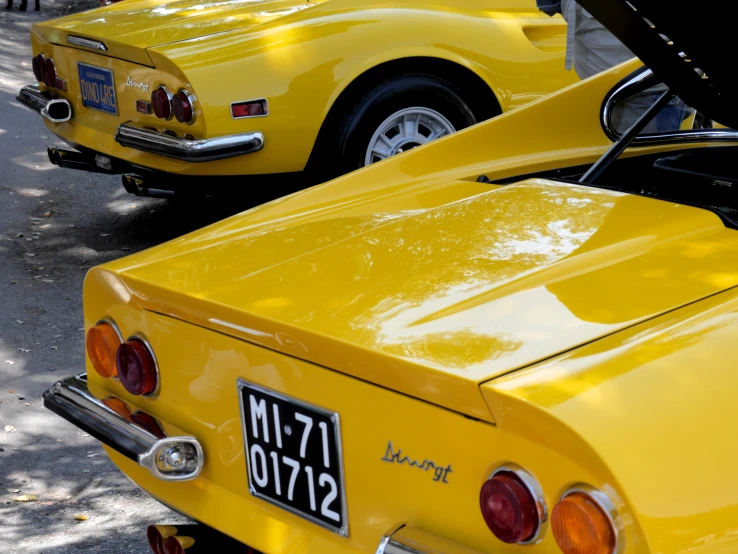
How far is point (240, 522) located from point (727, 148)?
1818mm

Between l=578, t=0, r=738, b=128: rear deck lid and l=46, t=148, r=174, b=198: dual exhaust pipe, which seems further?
l=46, t=148, r=174, b=198: dual exhaust pipe

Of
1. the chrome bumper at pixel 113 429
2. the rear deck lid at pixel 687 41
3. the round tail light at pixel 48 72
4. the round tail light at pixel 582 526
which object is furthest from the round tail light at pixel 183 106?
the round tail light at pixel 582 526

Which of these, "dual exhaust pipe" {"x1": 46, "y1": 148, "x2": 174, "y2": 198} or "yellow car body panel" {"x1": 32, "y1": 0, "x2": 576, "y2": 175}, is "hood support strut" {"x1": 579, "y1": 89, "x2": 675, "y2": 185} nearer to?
"yellow car body panel" {"x1": 32, "y1": 0, "x2": 576, "y2": 175}

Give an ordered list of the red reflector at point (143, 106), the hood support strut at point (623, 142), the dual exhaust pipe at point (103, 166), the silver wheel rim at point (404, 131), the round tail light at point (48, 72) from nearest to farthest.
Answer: the hood support strut at point (623, 142) → the red reflector at point (143, 106) → the dual exhaust pipe at point (103, 166) → the silver wheel rim at point (404, 131) → the round tail light at point (48, 72)

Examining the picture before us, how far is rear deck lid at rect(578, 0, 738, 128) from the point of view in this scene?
2.17 m

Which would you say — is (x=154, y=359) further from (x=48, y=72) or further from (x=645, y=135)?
(x=48, y=72)

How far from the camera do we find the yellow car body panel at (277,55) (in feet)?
16.3

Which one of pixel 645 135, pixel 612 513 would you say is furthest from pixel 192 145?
pixel 612 513

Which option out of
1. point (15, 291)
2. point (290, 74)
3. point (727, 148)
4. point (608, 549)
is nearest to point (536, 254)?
point (608, 549)

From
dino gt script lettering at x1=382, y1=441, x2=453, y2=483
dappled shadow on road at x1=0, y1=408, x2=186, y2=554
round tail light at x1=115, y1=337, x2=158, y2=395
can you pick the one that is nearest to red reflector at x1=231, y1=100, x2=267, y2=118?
dappled shadow on road at x1=0, y1=408, x2=186, y2=554

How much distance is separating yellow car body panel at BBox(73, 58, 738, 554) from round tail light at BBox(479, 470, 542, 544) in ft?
0.09

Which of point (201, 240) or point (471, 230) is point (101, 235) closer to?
point (201, 240)

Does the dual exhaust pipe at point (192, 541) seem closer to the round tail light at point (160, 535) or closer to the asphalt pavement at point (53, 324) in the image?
the round tail light at point (160, 535)

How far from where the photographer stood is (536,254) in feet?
6.87
